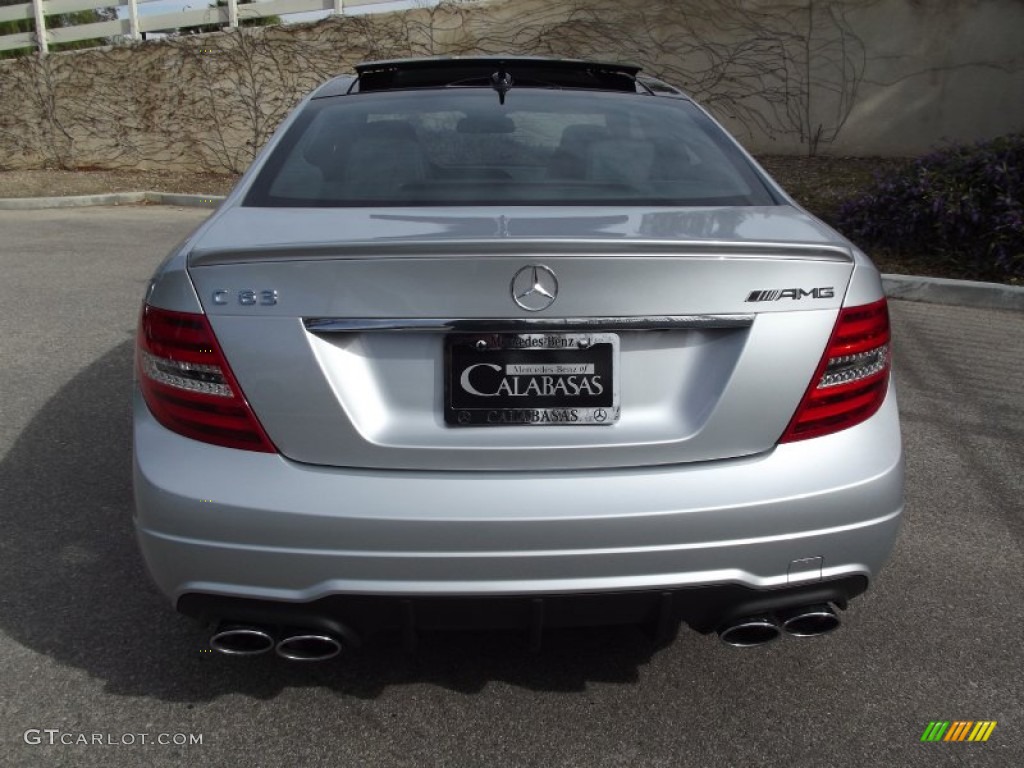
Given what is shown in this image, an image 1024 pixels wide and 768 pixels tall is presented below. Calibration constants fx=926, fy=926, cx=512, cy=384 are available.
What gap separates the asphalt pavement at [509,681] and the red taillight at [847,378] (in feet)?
2.70

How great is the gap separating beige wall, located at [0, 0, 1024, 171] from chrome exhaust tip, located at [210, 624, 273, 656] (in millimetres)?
12217

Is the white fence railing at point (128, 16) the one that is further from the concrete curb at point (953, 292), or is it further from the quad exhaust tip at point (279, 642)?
the quad exhaust tip at point (279, 642)

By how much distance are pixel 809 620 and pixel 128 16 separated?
1816 cm

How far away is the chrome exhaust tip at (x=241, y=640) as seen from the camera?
2.10m

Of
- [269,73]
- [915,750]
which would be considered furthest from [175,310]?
[269,73]

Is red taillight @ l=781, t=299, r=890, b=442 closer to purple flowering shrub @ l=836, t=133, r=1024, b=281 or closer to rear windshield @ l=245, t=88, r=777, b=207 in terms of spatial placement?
rear windshield @ l=245, t=88, r=777, b=207

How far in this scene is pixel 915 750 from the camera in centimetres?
229

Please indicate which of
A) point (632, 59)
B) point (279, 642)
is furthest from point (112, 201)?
point (279, 642)

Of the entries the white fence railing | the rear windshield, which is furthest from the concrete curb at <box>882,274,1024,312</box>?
the white fence railing

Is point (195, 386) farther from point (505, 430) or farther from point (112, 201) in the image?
point (112, 201)

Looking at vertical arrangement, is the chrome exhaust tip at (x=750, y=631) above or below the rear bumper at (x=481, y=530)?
below

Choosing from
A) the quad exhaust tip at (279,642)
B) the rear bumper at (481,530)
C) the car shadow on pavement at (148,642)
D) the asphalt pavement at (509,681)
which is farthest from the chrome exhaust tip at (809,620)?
the quad exhaust tip at (279,642)

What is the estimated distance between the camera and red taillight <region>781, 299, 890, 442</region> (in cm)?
208

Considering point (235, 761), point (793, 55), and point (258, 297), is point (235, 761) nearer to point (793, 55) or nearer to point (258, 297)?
point (258, 297)
